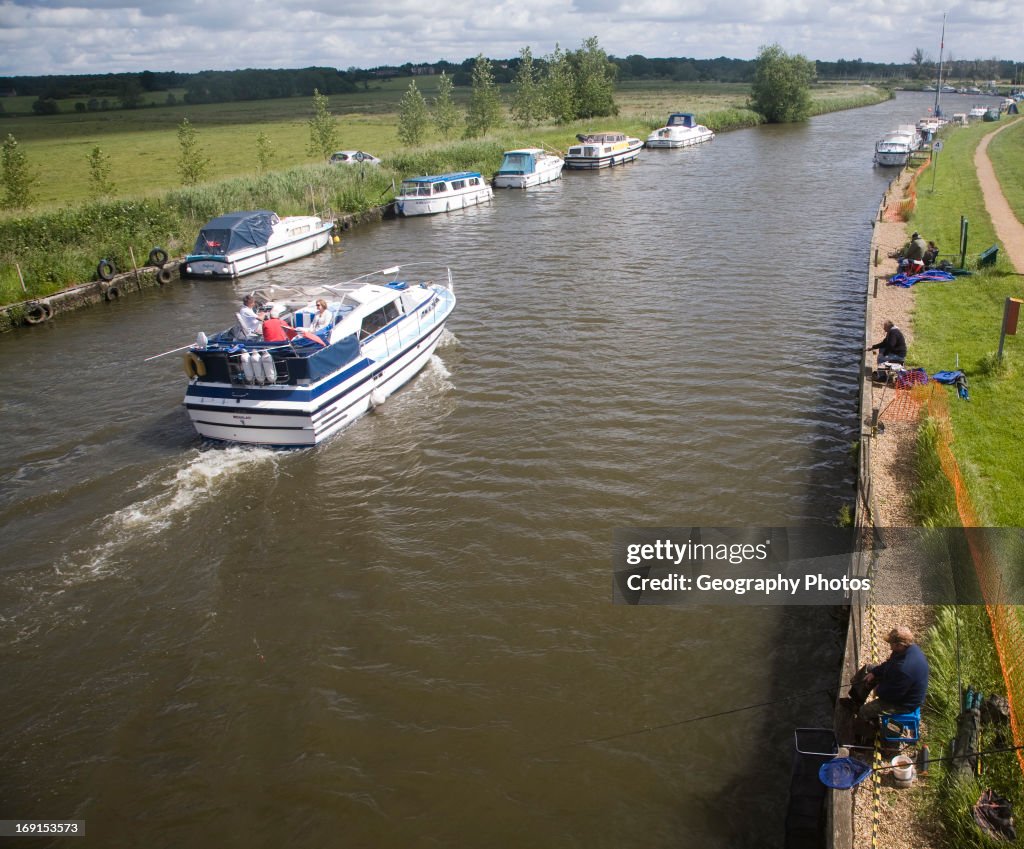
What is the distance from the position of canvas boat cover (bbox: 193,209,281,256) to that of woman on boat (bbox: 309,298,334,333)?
15.3m

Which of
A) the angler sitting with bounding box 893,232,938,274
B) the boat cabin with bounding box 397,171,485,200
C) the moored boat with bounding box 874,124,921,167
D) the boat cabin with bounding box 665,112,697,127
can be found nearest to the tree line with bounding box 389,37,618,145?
the boat cabin with bounding box 665,112,697,127

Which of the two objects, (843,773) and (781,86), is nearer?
(843,773)

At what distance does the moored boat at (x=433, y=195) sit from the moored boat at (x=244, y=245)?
29.6 ft

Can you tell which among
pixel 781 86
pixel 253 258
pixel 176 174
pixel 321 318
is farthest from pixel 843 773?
pixel 781 86

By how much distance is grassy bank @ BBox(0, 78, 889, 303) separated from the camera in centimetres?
2916

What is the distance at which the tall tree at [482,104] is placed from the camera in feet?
214

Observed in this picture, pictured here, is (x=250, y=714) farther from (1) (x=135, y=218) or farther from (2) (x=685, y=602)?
(1) (x=135, y=218)

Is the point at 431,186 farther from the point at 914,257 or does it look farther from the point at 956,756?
the point at 956,756

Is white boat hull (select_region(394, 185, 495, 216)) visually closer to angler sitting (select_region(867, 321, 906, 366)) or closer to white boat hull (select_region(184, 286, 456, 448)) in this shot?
white boat hull (select_region(184, 286, 456, 448))

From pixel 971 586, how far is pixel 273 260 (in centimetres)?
2936

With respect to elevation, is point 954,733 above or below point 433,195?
below

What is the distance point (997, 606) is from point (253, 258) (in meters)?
29.3

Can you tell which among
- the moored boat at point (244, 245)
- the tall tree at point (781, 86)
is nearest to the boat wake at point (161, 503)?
the moored boat at point (244, 245)

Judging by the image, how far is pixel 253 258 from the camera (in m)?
32.0
